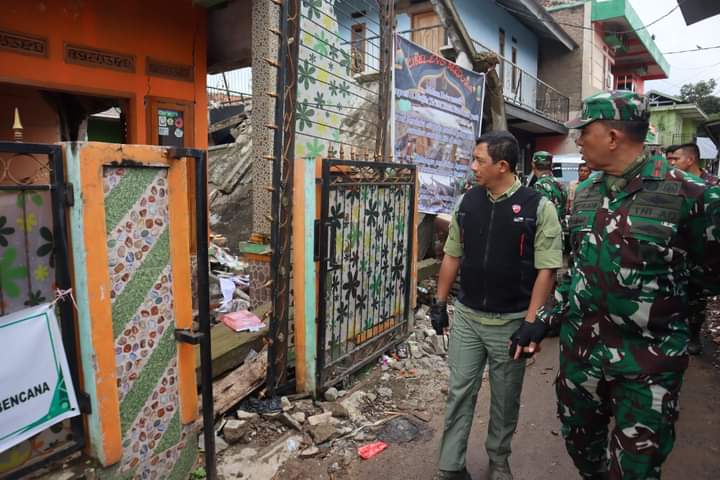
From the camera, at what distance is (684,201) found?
1.96 m

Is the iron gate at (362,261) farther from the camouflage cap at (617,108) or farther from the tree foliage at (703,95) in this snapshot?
the tree foliage at (703,95)

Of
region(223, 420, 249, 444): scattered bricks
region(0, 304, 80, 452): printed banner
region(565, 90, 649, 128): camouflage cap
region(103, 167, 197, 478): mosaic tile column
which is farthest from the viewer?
region(223, 420, 249, 444): scattered bricks

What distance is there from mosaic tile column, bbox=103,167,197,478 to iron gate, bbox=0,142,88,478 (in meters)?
0.18

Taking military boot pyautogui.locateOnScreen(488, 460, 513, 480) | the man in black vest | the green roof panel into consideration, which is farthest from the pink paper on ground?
the green roof panel

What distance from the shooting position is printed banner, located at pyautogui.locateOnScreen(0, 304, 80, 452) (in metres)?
1.83

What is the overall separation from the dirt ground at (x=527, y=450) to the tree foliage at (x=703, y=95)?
125ft

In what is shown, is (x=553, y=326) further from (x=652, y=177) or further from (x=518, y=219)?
(x=652, y=177)

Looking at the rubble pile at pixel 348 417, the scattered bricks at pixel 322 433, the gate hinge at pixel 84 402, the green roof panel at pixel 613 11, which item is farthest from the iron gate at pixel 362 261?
the green roof panel at pixel 613 11

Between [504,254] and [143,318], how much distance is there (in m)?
1.86

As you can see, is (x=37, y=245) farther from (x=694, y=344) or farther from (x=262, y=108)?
(x=694, y=344)

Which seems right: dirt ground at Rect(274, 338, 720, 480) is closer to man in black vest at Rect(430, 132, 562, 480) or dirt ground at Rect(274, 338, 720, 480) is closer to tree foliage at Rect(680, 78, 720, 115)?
man in black vest at Rect(430, 132, 562, 480)

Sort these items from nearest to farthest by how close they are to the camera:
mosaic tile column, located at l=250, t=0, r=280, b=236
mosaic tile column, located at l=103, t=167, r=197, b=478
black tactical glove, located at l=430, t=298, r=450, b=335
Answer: mosaic tile column, located at l=103, t=167, r=197, b=478
black tactical glove, located at l=430, t=298, r=450, b=335
mosaic tile column, located at l=250, t=0, r=280, b=236

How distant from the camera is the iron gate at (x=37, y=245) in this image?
1.86 metres

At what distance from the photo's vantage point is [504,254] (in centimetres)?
270
